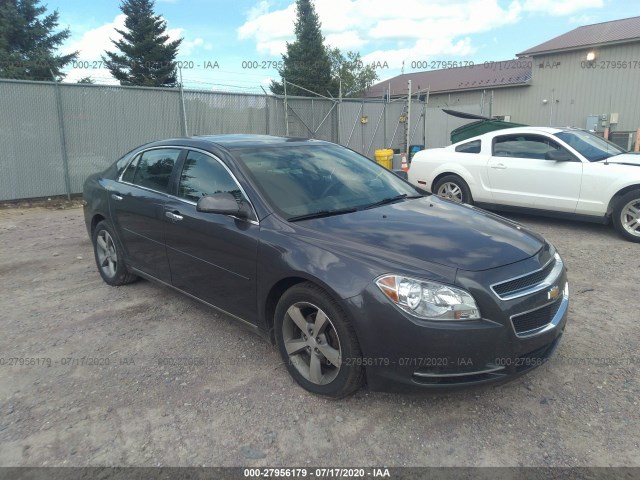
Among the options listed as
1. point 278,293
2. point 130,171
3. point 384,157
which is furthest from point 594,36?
point 278,293

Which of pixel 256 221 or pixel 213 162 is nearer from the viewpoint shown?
pixel 256 221

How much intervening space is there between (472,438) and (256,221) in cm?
188

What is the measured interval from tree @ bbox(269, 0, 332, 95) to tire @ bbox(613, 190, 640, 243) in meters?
32.8

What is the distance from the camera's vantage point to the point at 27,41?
969 inches

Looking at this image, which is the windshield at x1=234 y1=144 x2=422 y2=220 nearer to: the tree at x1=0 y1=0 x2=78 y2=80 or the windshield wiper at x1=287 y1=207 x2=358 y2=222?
the windshield wiper at x1=287 y1=207 x2=358 y2=222

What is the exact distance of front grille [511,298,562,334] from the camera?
2.64 m

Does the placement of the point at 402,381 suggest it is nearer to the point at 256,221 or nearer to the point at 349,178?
the point at 256,221

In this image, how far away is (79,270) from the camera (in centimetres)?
572

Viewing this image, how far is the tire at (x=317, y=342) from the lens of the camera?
108 inches

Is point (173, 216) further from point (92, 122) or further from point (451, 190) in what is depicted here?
point (92, 122)

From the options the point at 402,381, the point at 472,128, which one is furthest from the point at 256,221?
the point at 472,128

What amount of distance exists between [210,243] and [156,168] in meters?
1.28

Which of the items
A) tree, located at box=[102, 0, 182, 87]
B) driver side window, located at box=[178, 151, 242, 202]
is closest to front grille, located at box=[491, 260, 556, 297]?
driver side window, located at box=[178, 151, 242, 202]

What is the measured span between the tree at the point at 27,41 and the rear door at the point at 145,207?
73.2ft
